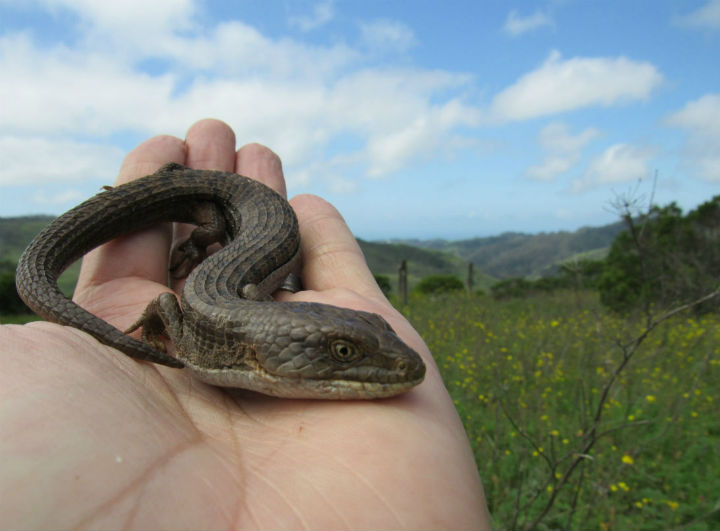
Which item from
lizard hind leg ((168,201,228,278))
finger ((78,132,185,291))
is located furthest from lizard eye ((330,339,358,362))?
lizard hind leg ((168,201,228,278))

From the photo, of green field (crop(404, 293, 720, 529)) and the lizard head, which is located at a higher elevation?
the lizard head

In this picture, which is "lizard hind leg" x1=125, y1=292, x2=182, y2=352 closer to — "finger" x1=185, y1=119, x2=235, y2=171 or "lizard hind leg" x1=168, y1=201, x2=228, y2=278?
"lizard hind leg" x1=168, y1=201, x2=228, y2=278

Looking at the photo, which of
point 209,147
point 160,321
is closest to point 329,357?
point 160,321

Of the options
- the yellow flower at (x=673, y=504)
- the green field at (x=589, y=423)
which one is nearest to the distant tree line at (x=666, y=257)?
the green field at (x=589, y=423)

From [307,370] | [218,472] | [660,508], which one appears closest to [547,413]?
[660,508]

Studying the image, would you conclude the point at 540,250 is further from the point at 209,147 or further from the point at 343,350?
the point at 343,350

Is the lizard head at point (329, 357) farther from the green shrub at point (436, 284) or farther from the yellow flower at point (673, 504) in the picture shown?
the green shrub at point (436, 284)
